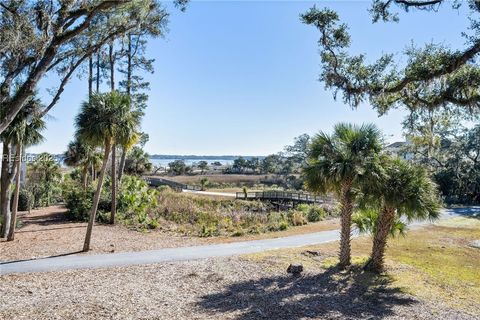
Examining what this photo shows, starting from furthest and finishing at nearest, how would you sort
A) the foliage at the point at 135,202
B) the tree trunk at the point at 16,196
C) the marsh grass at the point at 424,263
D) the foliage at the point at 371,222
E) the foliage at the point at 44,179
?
the foliage at the point at 44,179
the foliage at the point at 135,202
the tree trunk at the point at 16,196
the foliage at the point at 371,222
the marsh grass at the point at 424,263

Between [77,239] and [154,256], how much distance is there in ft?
15.2

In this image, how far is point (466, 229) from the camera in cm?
2275

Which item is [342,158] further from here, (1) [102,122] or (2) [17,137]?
(2) [17,137]

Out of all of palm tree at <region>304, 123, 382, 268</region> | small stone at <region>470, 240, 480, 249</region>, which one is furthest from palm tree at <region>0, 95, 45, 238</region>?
small stone at <region>470, 240, 480, 249</region>

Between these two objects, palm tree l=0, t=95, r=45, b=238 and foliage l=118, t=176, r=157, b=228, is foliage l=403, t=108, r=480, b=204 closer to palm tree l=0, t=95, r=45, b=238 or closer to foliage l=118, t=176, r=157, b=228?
foliage l=118, t=176, r=157, b=228

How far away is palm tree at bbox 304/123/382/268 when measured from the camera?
11.3 meters

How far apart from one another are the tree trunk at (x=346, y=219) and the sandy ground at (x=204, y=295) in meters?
0.61

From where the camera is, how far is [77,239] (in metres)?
16.0

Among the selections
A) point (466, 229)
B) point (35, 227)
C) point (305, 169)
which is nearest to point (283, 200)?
point (466, 229)

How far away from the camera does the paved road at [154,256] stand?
454 inches

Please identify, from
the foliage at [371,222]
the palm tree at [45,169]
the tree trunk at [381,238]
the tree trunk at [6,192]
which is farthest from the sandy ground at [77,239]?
the palm tree at [45,169]

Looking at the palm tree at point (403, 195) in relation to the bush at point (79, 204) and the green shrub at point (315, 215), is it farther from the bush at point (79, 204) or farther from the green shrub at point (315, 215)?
the bush at point (79, 204)

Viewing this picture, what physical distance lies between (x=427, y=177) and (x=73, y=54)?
545 inches

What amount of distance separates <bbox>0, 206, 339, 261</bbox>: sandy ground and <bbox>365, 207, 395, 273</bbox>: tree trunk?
673 centimetres
